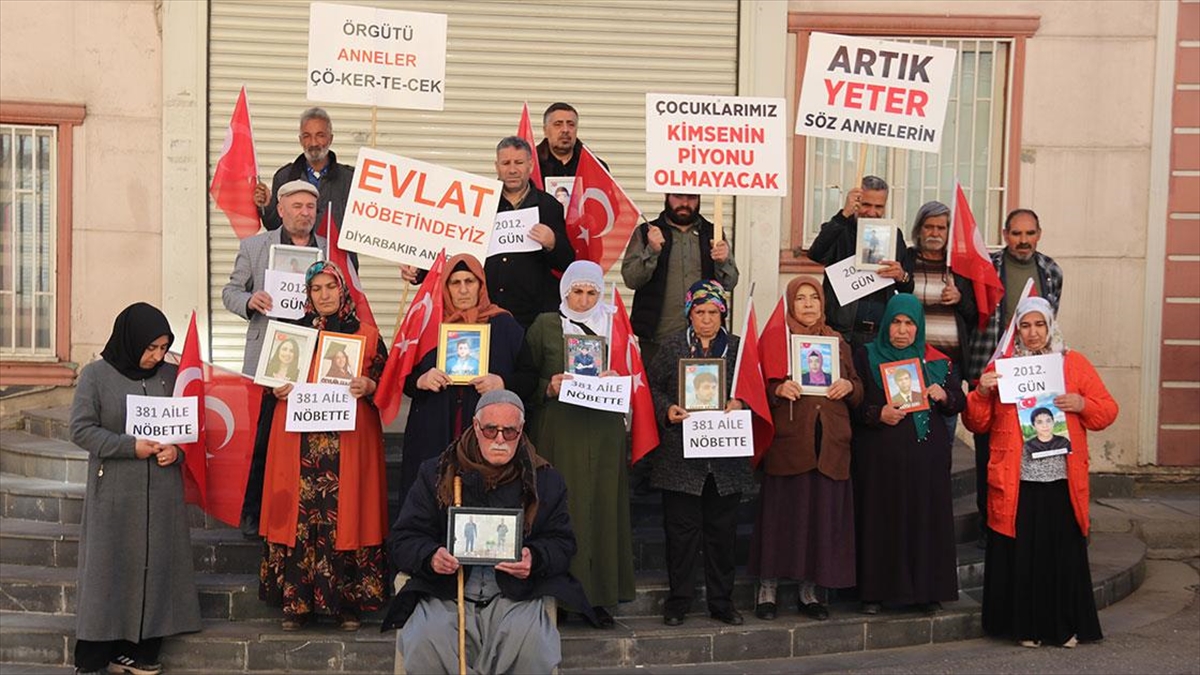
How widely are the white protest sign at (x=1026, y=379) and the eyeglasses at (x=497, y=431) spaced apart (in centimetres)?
315

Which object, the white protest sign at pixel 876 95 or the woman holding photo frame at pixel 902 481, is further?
the white protest sign at pixel 876 95

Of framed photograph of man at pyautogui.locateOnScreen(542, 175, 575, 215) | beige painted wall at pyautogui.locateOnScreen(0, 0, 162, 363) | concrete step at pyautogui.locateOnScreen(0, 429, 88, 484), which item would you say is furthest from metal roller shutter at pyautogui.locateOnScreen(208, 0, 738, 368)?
framed photograph of man at pyautogui.locateOnScreen(542, 175, 575, 215)

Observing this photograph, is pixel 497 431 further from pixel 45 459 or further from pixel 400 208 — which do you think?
pixel 45 459

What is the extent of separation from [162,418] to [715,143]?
3.40m

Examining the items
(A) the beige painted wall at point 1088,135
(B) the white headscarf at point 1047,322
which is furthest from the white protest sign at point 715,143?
(A) the beige painted wall at point 1088,135

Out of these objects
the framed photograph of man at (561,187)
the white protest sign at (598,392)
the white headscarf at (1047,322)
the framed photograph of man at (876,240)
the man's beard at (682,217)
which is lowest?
the white protest sign at (598,392)

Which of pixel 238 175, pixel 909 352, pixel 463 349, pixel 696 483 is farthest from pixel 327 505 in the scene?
pixel 909 352

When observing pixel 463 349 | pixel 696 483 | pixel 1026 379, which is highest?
pixel 463 349

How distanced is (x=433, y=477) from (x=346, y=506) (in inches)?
62.3

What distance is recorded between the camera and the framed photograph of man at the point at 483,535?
604 cm

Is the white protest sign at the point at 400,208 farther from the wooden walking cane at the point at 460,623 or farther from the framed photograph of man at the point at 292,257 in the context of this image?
the wooden walking cane at the point at 460,623

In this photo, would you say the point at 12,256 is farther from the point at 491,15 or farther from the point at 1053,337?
the point at 1053,337

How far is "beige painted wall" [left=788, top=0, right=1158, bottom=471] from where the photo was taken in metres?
11.9

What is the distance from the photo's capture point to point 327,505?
7.74 metres
